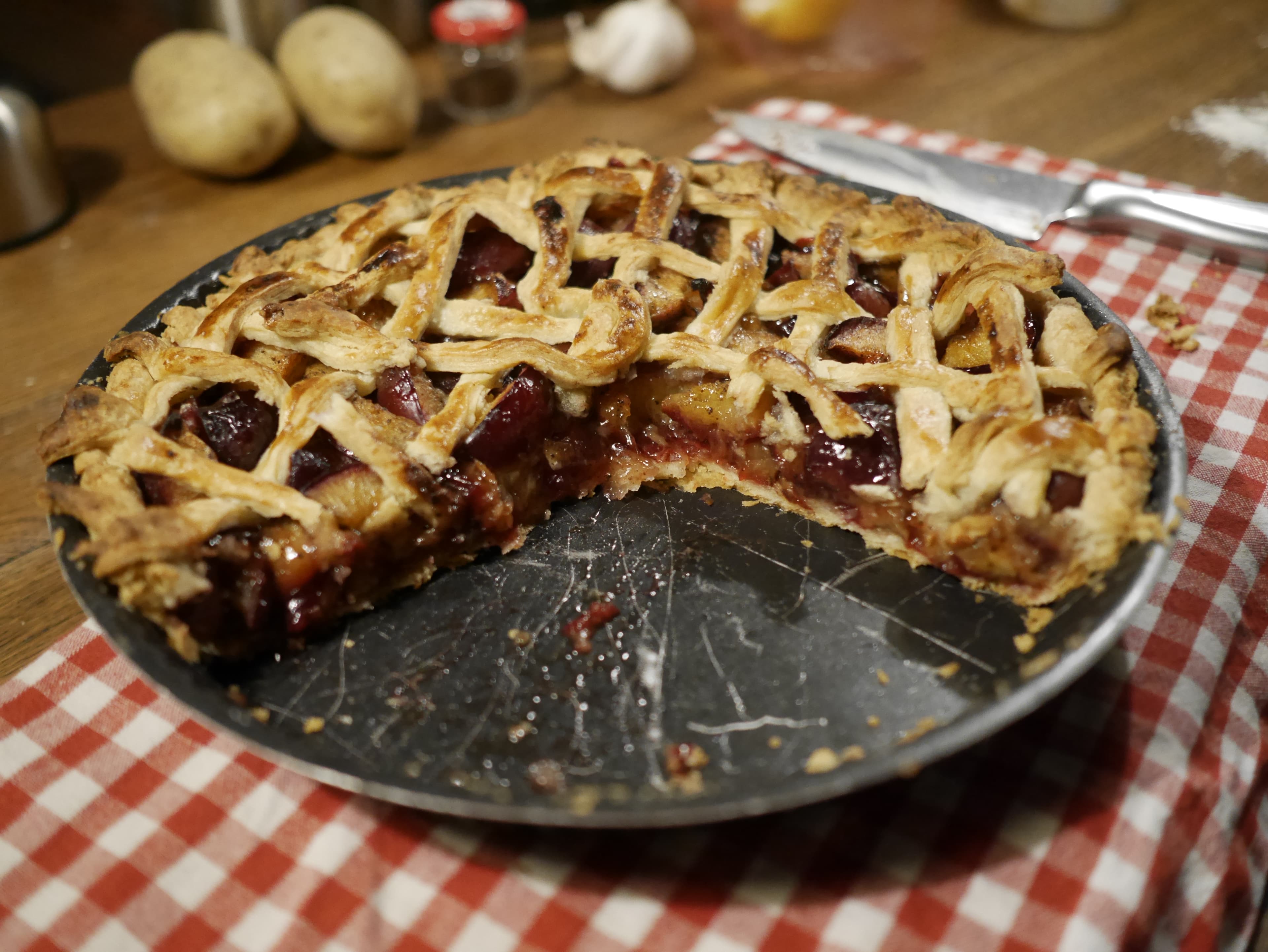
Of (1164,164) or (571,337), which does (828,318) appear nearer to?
(571,337)

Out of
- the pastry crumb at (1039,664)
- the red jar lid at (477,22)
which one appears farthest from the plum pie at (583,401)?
the red jar lid at (477,22)

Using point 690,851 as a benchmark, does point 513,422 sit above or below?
above

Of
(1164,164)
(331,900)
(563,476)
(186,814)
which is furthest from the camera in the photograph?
(1164,164)

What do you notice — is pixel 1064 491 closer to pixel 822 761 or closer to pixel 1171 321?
pixel 822 761

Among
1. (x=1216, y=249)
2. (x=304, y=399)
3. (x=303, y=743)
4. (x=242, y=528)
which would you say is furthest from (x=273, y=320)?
(x=1216, y=249)

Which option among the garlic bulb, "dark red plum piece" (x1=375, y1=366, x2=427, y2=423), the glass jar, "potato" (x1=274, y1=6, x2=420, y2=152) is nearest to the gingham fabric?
"dark red plum piece" (x1=375, y1=366, x2=427, y2=423)

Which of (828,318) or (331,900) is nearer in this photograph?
Result: (331,900)

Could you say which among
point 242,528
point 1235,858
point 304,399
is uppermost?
point 304,399

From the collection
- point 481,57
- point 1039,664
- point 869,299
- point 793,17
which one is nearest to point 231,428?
point 869,299
